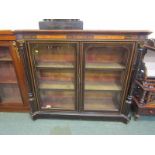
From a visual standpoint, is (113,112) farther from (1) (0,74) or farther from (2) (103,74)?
(1) (0,74)

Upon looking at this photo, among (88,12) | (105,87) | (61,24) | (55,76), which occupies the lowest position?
(105,87)

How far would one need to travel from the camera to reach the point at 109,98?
1987 mm

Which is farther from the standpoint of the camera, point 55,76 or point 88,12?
point 55,76

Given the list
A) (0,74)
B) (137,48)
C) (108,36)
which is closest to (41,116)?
(0,74)

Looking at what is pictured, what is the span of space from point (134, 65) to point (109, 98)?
0.67m

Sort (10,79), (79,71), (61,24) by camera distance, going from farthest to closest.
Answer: (10,79) < (79,71) < (61,24)

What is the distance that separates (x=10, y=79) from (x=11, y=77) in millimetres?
31

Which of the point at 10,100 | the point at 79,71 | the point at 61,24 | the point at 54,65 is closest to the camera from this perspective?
the point at 61,24

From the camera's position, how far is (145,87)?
1.69m

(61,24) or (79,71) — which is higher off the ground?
(61,24)

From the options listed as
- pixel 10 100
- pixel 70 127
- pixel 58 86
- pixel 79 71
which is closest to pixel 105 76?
pixel 79 71

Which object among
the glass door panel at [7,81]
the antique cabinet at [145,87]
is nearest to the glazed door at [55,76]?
the glass door panel at [7,81]

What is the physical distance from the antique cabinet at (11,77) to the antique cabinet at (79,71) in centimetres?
19

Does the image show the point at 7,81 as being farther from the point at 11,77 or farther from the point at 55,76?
the point at 55,76
